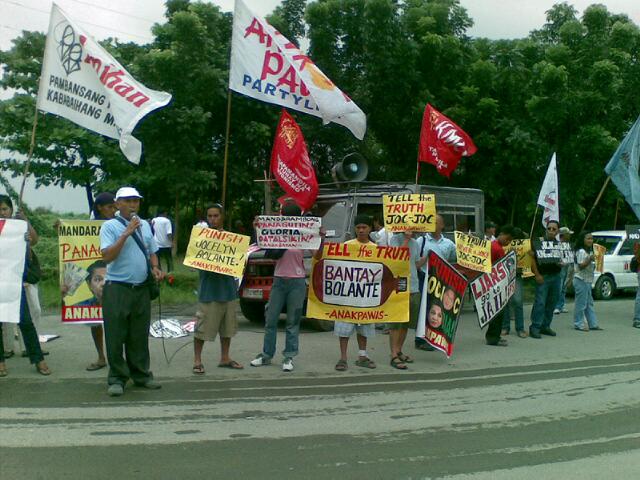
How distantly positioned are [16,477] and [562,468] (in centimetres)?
373

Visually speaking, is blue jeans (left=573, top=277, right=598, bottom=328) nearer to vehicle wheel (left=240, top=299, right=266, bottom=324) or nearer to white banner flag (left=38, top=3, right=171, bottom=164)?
vehicle wheel (left=240, top=299, right=266, bottom=324)

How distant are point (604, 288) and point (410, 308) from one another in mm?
11171

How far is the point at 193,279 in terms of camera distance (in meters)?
16.7

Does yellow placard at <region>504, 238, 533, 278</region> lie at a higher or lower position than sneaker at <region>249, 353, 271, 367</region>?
higher

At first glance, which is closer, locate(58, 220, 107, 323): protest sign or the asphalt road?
the asphalt road

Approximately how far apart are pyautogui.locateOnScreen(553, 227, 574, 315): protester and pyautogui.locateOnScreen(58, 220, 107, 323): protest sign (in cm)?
735

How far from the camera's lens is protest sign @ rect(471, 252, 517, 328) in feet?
32.3

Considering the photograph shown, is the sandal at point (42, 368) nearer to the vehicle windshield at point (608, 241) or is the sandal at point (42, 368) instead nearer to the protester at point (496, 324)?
the protester at point (496, 324)

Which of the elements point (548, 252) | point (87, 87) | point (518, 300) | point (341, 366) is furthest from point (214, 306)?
point (548, 252)

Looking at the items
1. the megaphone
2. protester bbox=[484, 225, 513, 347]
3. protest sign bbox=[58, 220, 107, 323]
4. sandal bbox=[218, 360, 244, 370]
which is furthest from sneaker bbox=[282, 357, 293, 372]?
the megaphone

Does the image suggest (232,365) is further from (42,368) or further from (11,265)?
(11,265)

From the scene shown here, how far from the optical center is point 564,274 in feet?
47.9

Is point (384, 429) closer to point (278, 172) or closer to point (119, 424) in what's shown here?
point (119, 424)

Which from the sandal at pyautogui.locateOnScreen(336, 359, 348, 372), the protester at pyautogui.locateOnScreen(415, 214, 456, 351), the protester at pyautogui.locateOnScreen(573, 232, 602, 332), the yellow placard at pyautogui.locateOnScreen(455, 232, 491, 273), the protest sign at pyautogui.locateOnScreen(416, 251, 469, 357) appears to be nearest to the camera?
the sandal at pyautogui.locateOnScreen(336, 359, 348, 372)
